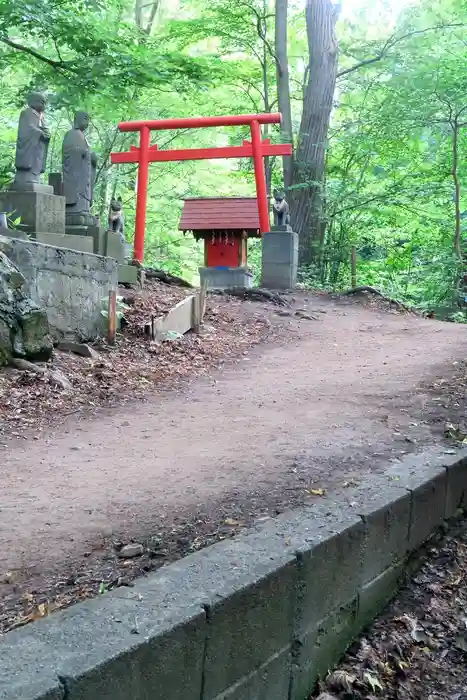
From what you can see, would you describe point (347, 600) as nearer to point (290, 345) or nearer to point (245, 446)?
point (245, 446)

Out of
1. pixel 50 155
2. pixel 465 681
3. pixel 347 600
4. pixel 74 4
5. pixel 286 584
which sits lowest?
pixel 465 681

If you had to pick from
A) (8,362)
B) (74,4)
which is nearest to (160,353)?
(8,362)

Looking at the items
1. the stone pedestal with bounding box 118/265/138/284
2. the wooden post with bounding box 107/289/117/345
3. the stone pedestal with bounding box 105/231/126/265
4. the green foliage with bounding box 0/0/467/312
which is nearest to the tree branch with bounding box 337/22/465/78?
the green foliage with bounding box 0/0/467/312

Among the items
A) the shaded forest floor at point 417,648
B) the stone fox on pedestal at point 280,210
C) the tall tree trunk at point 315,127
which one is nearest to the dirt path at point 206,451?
the shaded forest floor at point 417,648

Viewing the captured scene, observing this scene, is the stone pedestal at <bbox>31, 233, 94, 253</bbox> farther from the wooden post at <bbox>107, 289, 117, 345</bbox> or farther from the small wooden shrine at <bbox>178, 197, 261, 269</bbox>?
the small wooden shrine at <bbox>178, 197, 261, 269</bbox>

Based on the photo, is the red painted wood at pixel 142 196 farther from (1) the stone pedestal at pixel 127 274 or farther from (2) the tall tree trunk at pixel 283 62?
(1) the stone pedestal at pixel 127 274

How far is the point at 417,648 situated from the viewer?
274cm

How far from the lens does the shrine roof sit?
14.0 meters

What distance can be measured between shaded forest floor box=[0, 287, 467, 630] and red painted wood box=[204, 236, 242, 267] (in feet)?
19.7

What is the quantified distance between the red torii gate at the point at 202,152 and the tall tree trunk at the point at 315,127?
51.2 inches

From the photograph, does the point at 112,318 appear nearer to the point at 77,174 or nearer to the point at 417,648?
the point at 77,174

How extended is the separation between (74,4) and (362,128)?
7301 millimetres

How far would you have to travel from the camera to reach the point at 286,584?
7.29 feet

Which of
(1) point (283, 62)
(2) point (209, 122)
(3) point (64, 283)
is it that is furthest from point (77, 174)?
(1) point (283, 62)
